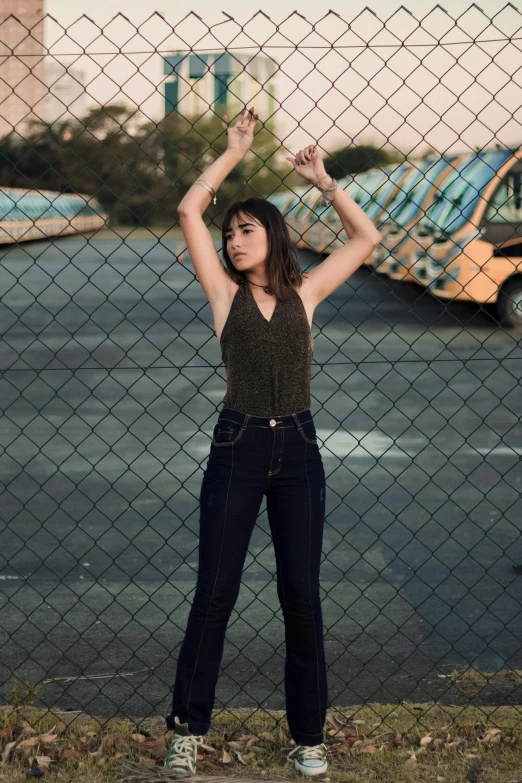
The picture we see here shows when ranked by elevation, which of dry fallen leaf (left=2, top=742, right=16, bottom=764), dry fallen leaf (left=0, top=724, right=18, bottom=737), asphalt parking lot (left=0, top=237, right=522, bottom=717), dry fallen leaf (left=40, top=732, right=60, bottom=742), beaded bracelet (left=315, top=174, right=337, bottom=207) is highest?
beaded bracelet (left=315, top=174, right=337, bottom=207)

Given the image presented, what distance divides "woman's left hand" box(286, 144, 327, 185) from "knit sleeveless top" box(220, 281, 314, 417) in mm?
436

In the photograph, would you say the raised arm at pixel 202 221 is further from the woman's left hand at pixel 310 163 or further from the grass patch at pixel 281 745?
the grass patch at pixel 281 745

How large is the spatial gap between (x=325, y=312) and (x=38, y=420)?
9.16 m

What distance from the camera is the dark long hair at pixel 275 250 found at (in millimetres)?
3256

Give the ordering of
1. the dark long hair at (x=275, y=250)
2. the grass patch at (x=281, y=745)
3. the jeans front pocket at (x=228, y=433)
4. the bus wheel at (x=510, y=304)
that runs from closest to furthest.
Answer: the jeans front pocket at (x=228, y=433) < the dark long hair at (x=275, y=250) < the grass patch at (x=281, y=745) < the bus wheel at (x=510, y=304)

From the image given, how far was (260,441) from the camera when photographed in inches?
123

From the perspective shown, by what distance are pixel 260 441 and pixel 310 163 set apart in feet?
3.00

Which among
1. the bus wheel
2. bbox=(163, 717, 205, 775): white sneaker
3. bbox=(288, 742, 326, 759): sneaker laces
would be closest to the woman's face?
bbox=(163, 717, 205, 775): white sneaker

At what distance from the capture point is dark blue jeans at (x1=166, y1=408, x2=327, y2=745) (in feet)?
10.3

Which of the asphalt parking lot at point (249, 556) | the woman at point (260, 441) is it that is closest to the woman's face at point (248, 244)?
the woman at point (260, 441)

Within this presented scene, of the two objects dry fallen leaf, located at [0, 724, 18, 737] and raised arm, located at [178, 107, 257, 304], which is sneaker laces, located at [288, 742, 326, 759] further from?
raised arm, located at [178, 107, 257, 304]

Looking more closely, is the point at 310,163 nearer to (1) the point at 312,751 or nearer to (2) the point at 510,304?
(1) the point at 312,751

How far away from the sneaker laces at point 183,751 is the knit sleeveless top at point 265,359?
1050 millimetres

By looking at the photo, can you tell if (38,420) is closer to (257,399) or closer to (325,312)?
(257,399)
